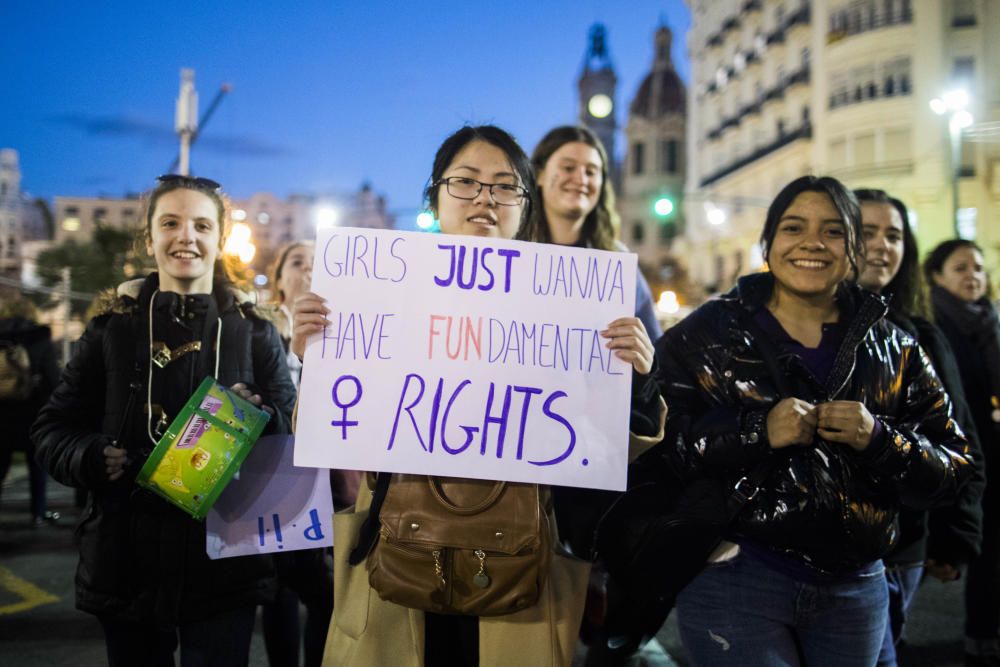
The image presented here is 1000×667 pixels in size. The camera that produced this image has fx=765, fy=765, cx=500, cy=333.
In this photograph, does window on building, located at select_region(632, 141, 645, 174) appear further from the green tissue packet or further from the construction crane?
the green tissue packet

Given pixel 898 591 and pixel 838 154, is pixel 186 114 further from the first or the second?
pixel 838 154

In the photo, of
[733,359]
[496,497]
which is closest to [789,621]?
[733,359]

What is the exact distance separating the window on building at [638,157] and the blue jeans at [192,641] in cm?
6662

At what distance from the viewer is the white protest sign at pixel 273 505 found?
8.16 feet

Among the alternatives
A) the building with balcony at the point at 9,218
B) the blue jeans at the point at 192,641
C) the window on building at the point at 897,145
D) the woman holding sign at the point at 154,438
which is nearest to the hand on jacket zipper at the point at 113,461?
the woman holding sign at the point at 154,438

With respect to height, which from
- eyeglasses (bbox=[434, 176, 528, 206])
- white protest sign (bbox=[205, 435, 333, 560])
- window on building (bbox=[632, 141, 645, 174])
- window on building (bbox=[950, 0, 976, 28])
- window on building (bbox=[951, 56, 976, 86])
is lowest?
white protest sign (bbox=[205, 435, 333, 560])

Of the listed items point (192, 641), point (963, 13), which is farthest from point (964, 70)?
point (192, 641)

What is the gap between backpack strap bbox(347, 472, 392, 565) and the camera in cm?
200

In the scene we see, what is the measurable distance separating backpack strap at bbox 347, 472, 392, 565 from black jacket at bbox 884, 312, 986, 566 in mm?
1802

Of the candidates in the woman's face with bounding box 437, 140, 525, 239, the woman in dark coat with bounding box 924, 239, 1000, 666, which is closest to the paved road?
the woman in dark coat with bounding box 924, 239, 1000, 666

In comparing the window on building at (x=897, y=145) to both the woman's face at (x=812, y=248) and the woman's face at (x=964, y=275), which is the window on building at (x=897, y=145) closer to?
the woman's face at (x=964, y=275)

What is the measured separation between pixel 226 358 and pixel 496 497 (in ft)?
3.75

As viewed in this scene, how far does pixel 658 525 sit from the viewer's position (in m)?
2.22

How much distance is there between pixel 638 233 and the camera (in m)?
61.2
